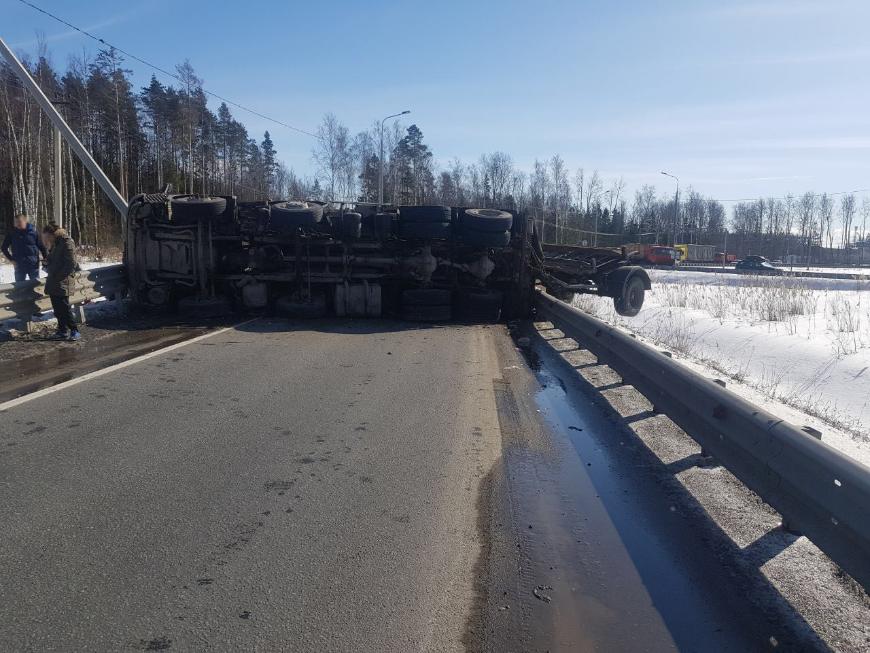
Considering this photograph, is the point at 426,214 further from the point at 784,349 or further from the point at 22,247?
the point at 22,247

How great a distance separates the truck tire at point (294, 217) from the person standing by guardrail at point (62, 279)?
4.03 m

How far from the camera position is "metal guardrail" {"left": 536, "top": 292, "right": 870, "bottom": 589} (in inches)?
121

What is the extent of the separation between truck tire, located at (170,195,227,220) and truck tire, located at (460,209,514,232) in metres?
5.00

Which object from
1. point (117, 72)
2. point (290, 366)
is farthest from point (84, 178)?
point (290, 366)

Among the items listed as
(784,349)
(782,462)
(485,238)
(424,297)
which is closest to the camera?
(782,462)

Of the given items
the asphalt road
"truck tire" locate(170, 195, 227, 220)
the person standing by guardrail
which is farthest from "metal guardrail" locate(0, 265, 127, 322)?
the asphalt road

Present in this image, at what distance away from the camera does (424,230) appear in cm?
1390

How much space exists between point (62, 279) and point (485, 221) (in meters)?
7.76

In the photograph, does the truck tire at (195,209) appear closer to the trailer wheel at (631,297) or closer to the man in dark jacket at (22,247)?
the man in dark jacket at (22,247)

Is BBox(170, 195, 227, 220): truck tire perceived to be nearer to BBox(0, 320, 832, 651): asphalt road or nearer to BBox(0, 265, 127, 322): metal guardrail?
BBox(0, 265, 127, 322): metal guardrail

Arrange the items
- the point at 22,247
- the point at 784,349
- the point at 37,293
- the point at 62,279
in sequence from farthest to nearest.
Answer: the point at 22,247 < the point at 784,349 < the point at 37,293 < the point at 62,279

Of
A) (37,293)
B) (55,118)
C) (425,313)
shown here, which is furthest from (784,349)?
(55,118)

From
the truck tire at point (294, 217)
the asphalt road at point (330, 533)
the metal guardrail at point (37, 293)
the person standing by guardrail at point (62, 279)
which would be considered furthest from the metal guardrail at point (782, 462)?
the metal guardrail at point (37, 293)

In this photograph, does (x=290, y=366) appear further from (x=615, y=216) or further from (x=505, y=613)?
(x=615, y=216)
